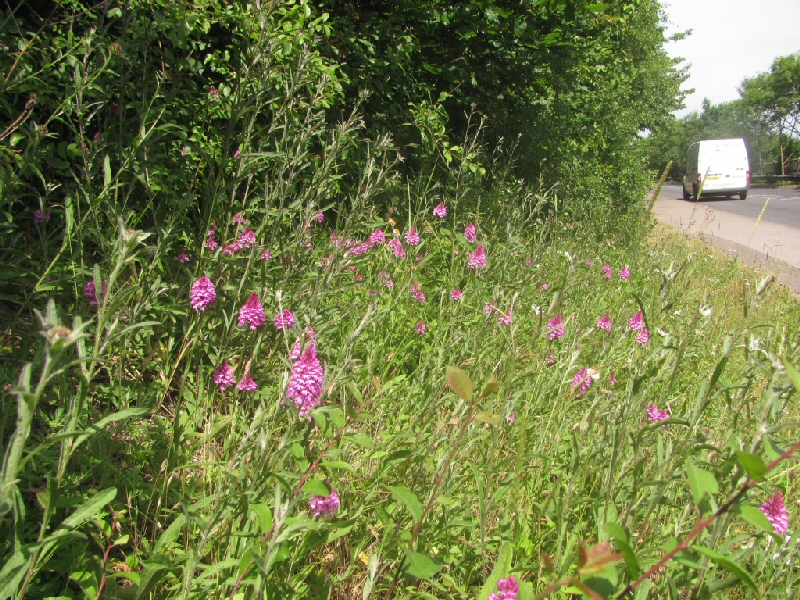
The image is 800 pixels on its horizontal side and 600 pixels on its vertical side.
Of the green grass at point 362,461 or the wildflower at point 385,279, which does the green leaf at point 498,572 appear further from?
the wildflower at point 385,279

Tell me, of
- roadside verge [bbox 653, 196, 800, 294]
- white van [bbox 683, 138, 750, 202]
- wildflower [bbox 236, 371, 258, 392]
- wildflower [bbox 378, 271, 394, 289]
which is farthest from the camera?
white van [bbox 683, 138, 750, 202]

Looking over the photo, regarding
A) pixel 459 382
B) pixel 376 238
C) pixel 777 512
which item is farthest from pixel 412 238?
pixel 459 382

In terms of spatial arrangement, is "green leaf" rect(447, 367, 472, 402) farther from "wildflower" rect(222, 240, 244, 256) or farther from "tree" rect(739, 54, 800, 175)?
"tree" rect(739, 54, 800, 175)

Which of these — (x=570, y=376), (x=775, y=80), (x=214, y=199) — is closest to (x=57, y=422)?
(x=214, y=199)

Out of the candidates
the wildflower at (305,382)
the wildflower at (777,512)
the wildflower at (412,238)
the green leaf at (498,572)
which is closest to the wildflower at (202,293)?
the wildflower at (305,382)

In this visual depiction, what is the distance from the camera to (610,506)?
1458mm

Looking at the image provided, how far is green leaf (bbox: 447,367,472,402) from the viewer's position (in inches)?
35.4

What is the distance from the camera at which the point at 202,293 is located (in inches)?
82.0

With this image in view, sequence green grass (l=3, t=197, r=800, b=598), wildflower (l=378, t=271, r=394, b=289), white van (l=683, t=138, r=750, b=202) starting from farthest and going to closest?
white van (l=683, t=138, r=750, b=202), wildflower (l=378, t=271, r=394, b=289), green grass (l=3, t=197, r=800, b=598)

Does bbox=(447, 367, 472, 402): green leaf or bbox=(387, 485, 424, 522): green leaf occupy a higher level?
bbox=(447, 367, 472, 402): green leaf

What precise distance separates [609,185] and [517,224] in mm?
5965

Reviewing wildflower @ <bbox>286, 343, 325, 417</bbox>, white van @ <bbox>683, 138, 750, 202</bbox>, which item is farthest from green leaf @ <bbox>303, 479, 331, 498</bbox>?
white van @ <bbox>683, 138, 750, 202</bbox>

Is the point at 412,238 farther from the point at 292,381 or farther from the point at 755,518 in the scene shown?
the point at 755,518

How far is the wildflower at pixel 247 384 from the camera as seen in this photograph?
2051mm
